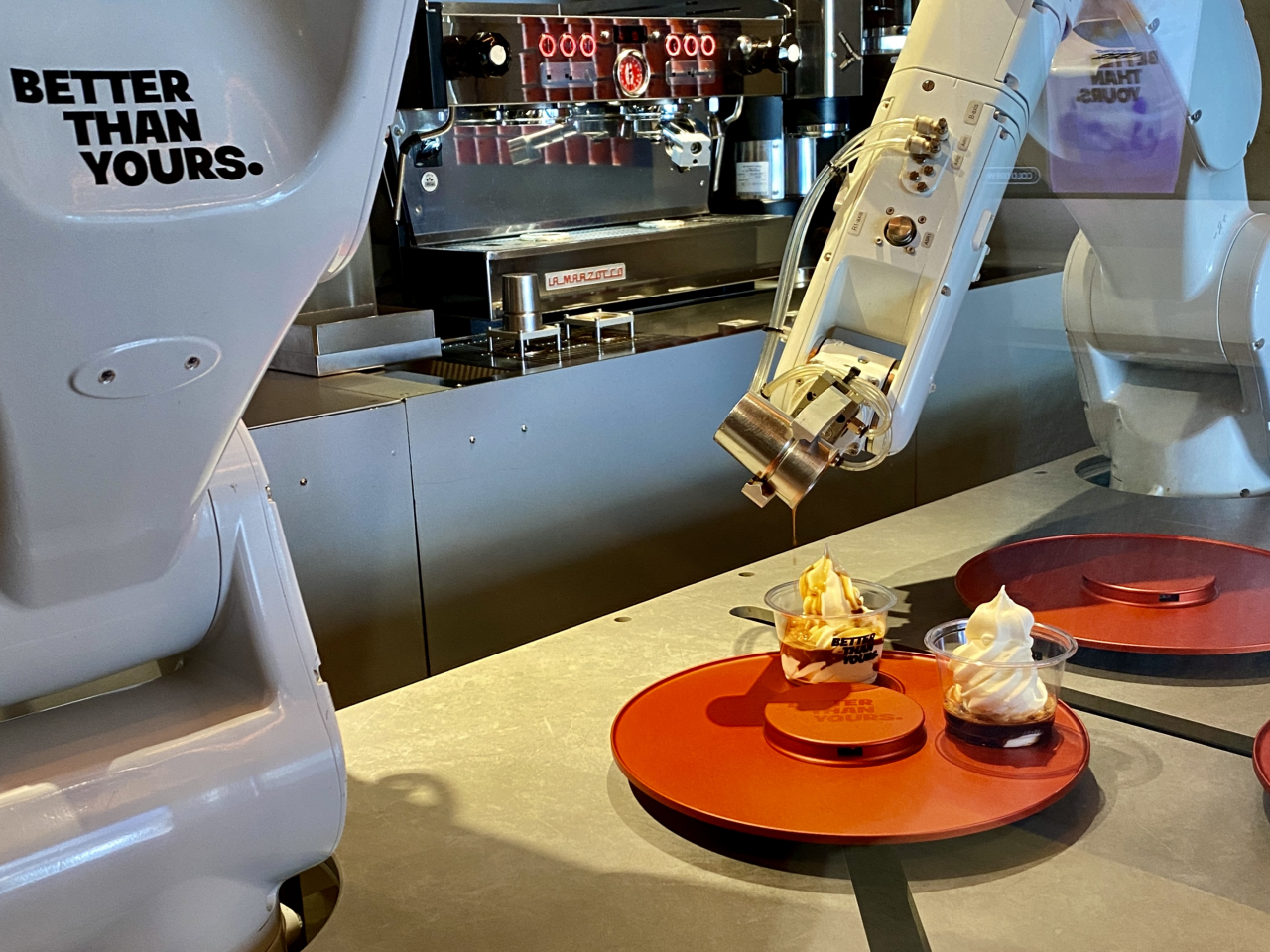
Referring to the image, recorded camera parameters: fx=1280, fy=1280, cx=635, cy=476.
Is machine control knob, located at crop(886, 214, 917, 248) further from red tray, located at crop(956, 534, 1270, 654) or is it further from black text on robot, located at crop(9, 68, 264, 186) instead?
black text on robot, located at crop(9, 68, 264, 186)

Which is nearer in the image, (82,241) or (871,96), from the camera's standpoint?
(82,241)

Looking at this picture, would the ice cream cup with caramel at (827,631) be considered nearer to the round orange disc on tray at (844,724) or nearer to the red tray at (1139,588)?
the round orange disc on tray at (844,724)

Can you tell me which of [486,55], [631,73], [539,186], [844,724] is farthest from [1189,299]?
[539,186]

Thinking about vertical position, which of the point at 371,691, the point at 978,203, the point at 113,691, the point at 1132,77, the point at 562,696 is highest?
the point at 1132,77

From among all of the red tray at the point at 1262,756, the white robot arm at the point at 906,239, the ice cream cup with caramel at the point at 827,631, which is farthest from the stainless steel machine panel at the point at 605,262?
the red tray at the point at 1262,756

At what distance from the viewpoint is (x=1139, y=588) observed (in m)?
1.33

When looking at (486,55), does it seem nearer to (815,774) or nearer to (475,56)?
(475,56)

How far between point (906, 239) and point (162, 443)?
75cm

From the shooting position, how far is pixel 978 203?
120 centimetres

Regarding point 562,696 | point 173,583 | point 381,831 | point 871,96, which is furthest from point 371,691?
point 871,96

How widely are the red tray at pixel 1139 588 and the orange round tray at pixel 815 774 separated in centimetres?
21

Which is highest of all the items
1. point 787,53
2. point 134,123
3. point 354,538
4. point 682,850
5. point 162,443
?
point 787,53

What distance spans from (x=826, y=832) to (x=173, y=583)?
48cm

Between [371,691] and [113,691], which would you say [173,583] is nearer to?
[113,691]
